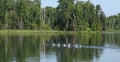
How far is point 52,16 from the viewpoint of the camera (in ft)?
496

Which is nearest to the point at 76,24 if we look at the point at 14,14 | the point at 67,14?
the point at 67,14

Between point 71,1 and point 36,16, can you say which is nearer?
point 36,16

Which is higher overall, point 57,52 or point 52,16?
point 52,16

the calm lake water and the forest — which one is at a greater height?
the forest

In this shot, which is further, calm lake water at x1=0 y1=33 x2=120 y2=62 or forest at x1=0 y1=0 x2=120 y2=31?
forest at x1=0 y1=0 x2=120 y2=31

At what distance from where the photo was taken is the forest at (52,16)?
118 meters

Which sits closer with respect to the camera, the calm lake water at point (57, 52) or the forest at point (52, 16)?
the calm lake water at point (57, 52)

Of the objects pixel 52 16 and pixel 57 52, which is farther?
pixel 52 16

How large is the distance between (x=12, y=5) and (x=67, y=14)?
76.6 feet

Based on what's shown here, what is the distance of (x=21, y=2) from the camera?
119562 millimetres

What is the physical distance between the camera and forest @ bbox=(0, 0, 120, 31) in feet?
386

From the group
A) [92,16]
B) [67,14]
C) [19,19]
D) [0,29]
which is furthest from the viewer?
[92,16]

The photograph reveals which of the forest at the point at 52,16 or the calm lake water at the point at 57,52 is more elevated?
the forest at the point at 52,16

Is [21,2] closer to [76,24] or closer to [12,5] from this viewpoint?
[12,5]
